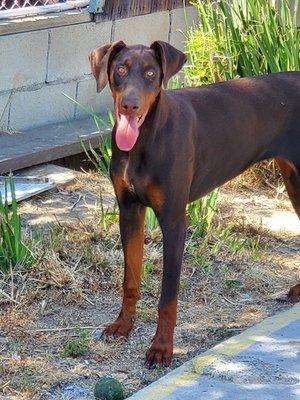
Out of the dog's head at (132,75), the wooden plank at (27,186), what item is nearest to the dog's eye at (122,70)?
the dog's head at (132,75)

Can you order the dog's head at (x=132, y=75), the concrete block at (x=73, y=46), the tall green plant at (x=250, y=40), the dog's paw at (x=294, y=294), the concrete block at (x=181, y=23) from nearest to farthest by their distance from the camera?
the dog's head at (x=132, y=75), the dog's paw at (x=294, y=294), the tall green plant at (x=250, y=40), the concrete block at (x=73, y=46), the concrete block at (x=181, y=23)

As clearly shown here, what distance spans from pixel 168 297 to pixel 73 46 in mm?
3584

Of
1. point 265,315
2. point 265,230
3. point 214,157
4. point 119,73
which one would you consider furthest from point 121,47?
point 265,230

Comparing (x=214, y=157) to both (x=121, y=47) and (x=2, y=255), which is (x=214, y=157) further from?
(x=2, y=255)

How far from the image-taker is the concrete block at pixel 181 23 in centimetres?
930

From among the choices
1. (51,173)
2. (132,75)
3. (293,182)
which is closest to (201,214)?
(293,182)

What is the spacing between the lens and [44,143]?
25.8ft

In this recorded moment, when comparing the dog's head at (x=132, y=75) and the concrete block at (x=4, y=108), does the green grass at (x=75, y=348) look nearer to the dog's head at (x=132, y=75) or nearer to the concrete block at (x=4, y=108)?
the dog's head at (x=132, y=75)

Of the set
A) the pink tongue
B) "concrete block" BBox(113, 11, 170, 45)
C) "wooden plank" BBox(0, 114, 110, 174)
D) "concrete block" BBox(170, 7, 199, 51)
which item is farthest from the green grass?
"concrete block" BBox(170, 7, 199, 51)

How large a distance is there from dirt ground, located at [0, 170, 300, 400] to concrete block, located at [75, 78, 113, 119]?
4.05ft

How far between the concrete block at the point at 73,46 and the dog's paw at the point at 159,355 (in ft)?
11.4

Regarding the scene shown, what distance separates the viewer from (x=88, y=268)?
6.15 metres

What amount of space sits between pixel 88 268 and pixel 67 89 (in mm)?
2600

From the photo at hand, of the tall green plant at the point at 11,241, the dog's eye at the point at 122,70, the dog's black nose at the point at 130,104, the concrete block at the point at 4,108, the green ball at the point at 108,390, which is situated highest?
the dog's eye at the point at 122,70
